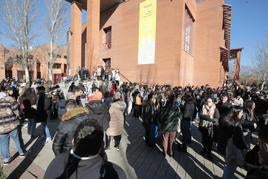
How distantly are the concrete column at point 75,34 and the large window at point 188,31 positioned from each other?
11787 millimetres

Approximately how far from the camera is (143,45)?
→ 23531 mm

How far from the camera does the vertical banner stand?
2223 centimetres

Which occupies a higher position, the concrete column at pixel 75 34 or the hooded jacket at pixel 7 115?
the concrete column at pixel 75 34

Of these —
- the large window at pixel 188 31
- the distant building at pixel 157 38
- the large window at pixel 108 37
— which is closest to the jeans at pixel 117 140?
the distant building at pixel 157 38

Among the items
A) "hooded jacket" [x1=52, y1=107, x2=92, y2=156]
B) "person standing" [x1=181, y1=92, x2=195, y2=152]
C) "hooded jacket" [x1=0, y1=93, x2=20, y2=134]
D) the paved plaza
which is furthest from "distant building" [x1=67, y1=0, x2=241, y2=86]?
"hooded jacket" [x1=52, y1=107, x2=92, y2=156]

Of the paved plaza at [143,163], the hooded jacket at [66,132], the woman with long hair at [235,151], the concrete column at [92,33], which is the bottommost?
the paved plaza at [143,163]

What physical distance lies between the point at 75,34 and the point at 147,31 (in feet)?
28.9

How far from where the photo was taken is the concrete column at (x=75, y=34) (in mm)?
27375

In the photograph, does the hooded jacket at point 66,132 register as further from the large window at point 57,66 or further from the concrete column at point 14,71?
the large window at point 57,66

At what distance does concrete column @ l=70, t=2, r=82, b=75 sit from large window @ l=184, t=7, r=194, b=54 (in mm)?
11787

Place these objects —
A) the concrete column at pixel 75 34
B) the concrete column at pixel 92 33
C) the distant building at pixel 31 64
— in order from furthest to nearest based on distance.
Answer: the distant building at pixel 31 64
the concrete column at pixel 75 34
the concrete column at pixel 92 33

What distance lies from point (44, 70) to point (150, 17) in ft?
143

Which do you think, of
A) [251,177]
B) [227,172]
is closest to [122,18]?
[227,172]

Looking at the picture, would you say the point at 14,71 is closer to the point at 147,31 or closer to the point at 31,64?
the point at 31,64
